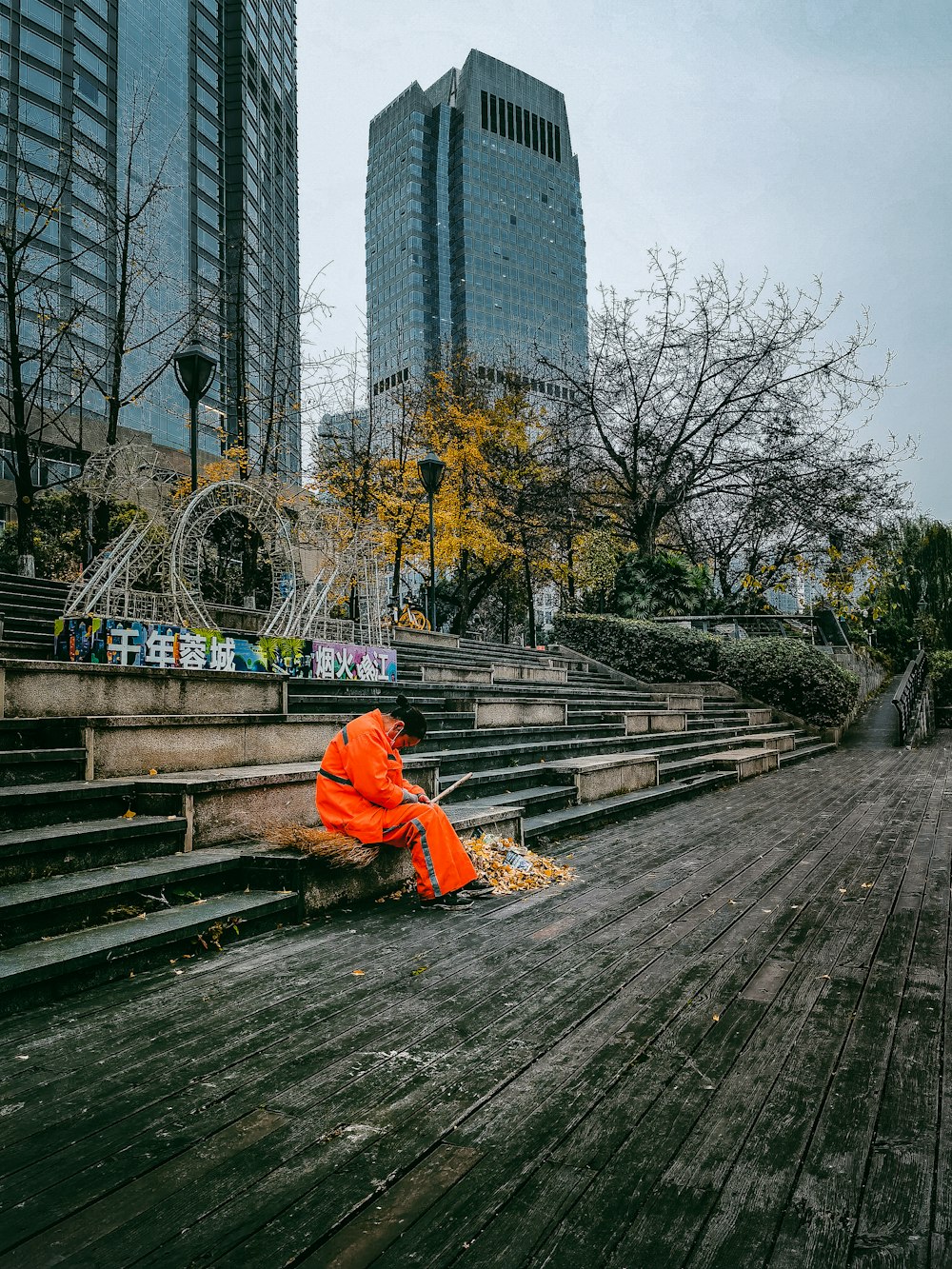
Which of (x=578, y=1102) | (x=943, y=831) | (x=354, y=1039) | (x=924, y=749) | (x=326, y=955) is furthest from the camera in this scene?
(x=924, y=749)

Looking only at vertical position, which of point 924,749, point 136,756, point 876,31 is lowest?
point 924,749

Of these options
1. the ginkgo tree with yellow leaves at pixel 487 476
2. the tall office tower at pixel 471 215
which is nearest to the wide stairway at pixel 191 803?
the ginkgo tree with yellow leaves at pixel 487 476

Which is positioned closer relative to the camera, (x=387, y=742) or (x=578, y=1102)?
(x=578, y=1102)

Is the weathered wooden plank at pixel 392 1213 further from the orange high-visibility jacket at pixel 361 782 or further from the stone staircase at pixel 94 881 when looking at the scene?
the orange high-visibility jacket at pixel 361 782

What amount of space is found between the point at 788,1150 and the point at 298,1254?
128 cm

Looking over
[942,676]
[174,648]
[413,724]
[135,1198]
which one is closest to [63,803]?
[413,724]

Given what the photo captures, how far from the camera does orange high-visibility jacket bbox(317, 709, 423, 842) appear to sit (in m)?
4.64

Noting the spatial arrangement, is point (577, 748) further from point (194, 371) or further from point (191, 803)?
point (194, 371)

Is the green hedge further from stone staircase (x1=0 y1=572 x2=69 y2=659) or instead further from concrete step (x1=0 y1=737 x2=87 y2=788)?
concrete step (x1=0 y1=737 x2=87 y2=788)

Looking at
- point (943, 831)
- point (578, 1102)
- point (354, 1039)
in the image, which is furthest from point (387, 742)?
point (943, 831)

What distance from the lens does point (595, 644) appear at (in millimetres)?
18453

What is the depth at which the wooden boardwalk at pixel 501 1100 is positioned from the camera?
5.81ft

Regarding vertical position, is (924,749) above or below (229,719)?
below

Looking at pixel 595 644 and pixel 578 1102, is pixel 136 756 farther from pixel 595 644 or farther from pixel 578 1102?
pixel 595 644
